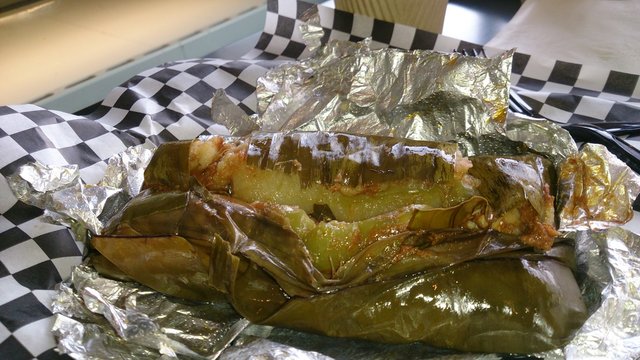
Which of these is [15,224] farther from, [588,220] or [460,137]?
[588,220]

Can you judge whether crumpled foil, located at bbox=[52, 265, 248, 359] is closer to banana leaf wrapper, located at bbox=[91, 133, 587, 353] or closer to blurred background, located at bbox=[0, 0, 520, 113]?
banana leaf wrapper, located at bbox=[91, 133, 587, 353]

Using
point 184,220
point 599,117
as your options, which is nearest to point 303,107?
point 184,220

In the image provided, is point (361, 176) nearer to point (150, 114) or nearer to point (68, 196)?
point (68, 196)

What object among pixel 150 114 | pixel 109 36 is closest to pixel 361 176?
pixel 150 114

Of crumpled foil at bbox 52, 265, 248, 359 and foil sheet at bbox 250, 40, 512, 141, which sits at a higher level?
foil sheet at bbox 250, 40, 512, 141

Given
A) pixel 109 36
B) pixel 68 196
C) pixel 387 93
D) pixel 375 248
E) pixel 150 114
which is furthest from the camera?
pixel 109 36

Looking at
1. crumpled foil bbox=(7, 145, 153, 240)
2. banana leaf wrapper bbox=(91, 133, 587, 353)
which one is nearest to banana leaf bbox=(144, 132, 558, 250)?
banana leaf wrapper bbox=(91, 133, 587, 353)

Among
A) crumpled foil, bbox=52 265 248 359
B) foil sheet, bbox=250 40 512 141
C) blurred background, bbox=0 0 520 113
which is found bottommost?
crumpled foil, bbox=52 265 248 359
